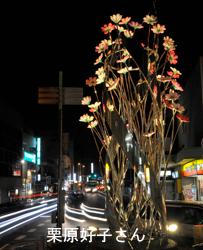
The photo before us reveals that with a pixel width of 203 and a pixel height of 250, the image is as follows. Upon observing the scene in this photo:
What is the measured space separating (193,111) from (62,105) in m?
14.9

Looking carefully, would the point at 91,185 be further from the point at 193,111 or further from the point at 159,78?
the point at 159,78

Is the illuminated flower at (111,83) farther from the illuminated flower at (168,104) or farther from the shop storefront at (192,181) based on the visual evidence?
the shop storefront at (192,181)

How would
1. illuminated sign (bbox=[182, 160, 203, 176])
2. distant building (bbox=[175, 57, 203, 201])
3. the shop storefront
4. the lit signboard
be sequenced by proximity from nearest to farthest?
distant building (bbox=[175, 57, 203, 201]) < illuminated sign (bbox=[182, 160, 203, 176]) < the shop storefront < the lit signboard

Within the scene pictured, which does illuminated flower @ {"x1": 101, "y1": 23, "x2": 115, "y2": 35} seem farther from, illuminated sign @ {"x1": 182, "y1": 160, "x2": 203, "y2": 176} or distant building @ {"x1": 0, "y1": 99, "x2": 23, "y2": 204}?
distant building @ {"x1": 0, "y1": 99, "x2": 23, "y2": 204}

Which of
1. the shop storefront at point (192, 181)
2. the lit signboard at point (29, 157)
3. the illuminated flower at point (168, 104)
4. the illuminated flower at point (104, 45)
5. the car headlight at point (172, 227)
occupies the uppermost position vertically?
the lit signboard at point (29, 157)

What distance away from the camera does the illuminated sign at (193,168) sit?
73.3 feet

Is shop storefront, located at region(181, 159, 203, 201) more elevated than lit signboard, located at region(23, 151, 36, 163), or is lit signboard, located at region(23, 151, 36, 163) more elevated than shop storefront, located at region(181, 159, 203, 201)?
lit signboard, located at region(23, 151, 36, 163)

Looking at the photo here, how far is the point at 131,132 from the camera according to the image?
7930mm

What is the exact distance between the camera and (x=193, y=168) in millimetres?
24047

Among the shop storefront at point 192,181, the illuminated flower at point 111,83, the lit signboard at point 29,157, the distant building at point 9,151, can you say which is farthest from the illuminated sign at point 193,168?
the lit signboard at point 29,157

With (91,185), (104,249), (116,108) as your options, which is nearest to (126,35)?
(116,108)

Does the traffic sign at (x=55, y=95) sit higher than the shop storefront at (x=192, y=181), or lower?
higher

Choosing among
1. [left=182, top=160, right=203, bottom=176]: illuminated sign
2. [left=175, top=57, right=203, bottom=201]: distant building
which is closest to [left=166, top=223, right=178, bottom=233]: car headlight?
[left=175, top=57, right=203, bottom=201]: distant building

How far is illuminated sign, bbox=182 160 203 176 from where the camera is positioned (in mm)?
22344
